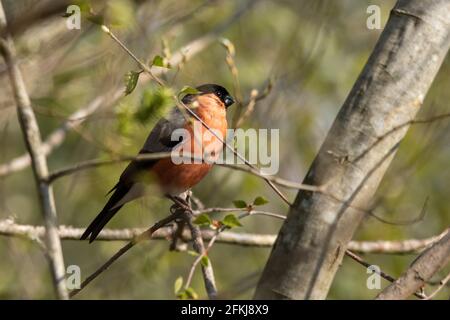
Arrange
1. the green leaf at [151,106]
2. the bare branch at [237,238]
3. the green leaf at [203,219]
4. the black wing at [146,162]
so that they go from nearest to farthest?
the green leaf at [151,106] → the green leaf at [203,219] → the bare branch at [237,238] → the black wing at [146,162]

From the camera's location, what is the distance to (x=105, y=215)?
180 inches

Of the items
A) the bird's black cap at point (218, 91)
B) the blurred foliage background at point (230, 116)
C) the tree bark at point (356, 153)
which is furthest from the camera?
the bird's black cap at point (218, 91)

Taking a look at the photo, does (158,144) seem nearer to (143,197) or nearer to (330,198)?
(143,197)

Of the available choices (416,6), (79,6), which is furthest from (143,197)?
(416,6)

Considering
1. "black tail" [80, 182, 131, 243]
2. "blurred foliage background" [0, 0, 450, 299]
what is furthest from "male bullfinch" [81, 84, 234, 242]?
"blurred foliage background" [0, 0, 450, 299]

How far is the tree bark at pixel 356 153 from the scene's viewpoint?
2.42m

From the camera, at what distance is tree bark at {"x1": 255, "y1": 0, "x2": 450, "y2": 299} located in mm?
2416

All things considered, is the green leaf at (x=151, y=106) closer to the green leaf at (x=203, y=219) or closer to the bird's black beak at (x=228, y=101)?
the green leaf at (x=203, y=219)

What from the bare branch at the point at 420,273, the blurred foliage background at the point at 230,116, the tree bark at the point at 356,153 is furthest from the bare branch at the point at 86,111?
the bare branch at the point at 420,273

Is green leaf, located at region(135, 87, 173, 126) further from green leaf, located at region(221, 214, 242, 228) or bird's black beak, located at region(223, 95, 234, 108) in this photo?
bird's black beak, located at region(223, 95, 234, 108)

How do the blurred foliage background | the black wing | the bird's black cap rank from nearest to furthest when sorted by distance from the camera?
the blurred foliage background, the black wing, the bird's black cap

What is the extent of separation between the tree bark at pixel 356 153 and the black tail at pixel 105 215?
2.06 metres

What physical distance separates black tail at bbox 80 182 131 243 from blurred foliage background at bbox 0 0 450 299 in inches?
8.5

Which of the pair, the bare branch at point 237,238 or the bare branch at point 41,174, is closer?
the bare branch at point 41,174
